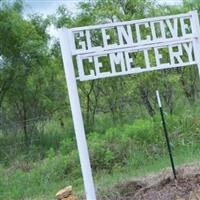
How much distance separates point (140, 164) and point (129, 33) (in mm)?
3834

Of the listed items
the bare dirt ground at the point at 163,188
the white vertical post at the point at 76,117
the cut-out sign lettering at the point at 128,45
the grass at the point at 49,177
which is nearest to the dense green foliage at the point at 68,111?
the grass at the point at 49,177

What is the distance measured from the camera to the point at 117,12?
42.3 feet

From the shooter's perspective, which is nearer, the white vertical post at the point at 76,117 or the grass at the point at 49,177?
the white vertical post at the point at 76,117

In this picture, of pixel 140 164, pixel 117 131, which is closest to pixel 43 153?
pixel 117 131

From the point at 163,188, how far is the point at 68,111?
9.73m

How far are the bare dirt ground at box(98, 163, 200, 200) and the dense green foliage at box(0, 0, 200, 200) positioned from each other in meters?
1.73

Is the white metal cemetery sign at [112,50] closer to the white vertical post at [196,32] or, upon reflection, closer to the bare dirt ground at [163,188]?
the white vertical post at [196,32]

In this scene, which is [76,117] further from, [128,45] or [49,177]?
[49,177]

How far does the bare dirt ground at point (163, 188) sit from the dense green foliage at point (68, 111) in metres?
1.73

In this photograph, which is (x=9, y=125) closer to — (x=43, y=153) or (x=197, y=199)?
(x=43, y=153)

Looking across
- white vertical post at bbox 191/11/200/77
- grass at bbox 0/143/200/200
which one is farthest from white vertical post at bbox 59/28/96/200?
grass at bbox 0/143/200/200

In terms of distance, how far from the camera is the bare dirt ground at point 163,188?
5059 mm

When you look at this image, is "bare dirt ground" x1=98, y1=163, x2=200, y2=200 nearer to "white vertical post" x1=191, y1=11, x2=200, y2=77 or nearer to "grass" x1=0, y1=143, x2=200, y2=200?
"white vertical post" x1=191, y1=11, x2=200, y2=77

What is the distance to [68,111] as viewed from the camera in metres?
14.9
